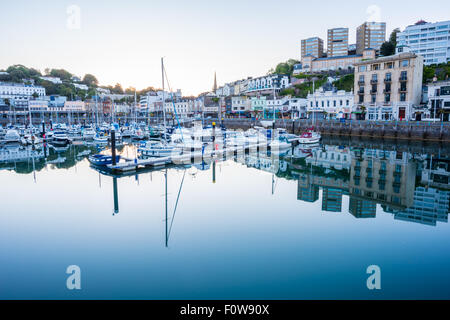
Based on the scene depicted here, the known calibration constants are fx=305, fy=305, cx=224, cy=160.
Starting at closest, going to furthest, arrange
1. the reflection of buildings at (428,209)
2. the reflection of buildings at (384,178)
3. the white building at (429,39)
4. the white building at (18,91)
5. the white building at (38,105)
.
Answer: the reflection of buildings at (428,209), the reflection of buildings at (384,178), the white building at (429,39), the white building at (38,105), the white building at (18,91)

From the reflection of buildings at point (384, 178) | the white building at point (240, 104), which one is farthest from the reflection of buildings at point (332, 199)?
the white building at point (240, 104)

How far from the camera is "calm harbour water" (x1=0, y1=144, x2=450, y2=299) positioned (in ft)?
28.9

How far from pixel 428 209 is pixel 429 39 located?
96098mm

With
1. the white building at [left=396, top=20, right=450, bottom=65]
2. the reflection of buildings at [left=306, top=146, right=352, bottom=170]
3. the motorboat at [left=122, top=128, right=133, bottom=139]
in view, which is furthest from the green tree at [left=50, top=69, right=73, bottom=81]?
the reflection of buildings at [left=306, top=146, right=352, bottom=170]

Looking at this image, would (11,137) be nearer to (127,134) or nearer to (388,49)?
(127,134)

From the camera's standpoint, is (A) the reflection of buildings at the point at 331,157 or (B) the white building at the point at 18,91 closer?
(A) the reflection of buildings at the point at 331,157

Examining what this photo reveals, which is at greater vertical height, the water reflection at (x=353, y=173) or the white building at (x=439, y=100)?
the white building at (x=439, y=100)

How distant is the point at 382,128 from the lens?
45844 millimetres

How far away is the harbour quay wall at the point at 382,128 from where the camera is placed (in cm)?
4034

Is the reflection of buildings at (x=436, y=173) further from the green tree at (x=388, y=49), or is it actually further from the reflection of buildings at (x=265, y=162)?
the green tree at (x=388, y=49)

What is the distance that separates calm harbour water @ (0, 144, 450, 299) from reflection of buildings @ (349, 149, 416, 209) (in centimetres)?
13

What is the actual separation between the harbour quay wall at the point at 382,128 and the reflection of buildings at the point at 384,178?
11.2 m

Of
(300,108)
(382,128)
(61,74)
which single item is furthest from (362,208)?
(61,74)

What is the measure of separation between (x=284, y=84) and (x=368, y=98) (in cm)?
4118
